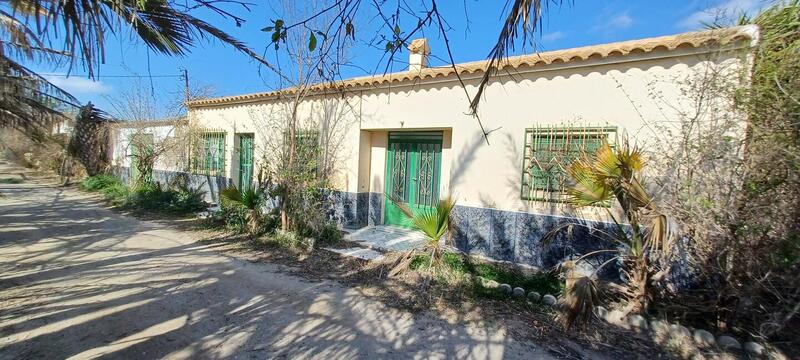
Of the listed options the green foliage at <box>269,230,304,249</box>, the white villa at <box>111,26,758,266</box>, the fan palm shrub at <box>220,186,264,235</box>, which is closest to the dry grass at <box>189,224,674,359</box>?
the green foliage at <box>269,230,304,249</box>

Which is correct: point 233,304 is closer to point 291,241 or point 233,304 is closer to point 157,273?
point 157,273

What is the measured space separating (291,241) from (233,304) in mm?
2730

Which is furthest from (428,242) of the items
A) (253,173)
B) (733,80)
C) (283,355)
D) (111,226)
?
(111,226)

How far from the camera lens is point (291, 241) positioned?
6984 mm

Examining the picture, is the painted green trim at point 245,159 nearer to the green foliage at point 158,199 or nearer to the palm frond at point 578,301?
the green foliage at point 158,199

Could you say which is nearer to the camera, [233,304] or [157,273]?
[233,304]

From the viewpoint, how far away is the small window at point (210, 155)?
11.5 meters

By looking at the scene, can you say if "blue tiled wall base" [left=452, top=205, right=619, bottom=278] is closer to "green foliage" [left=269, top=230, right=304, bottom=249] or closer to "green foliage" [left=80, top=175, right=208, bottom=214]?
"green foliage" [left=269, top=230, right=304, bottom=249]

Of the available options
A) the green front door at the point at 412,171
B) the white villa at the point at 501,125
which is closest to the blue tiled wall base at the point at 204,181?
the white villa at the point at 501,125

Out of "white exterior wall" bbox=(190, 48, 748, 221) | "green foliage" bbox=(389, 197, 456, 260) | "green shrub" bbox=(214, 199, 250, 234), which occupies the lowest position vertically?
"green shrub" bbox=(214, 199, 250, 234)

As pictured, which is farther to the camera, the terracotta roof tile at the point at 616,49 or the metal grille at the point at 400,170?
the metal grille at the point at 400,170

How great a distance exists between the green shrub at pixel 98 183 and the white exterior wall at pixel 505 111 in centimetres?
1030

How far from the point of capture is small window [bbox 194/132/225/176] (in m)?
11.5

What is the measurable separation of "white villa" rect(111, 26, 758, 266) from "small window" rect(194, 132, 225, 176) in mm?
2748
